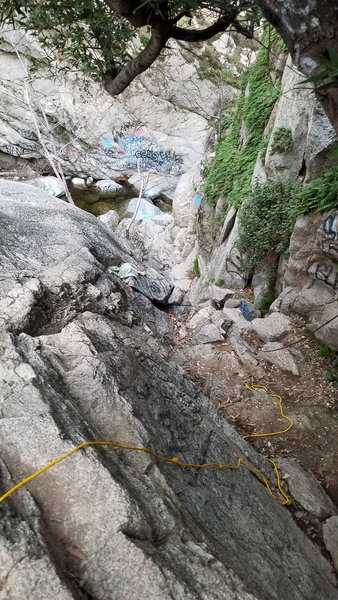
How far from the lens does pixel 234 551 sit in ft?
9.62

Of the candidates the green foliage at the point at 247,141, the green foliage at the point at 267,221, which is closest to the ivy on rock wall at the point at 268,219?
the green foliage at the point at 267,221

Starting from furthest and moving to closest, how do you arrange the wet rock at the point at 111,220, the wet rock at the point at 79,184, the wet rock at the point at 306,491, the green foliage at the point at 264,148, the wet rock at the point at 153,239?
1. the wet rock at the point at 79,184
2. the wet rock at the point at 111,220
3. the wet rock at the point at 153,239
4. the green foliage at the point at 264,148
5. the wet rock at the point at 306,491

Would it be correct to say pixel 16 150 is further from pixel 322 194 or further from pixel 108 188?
pixel 322 194

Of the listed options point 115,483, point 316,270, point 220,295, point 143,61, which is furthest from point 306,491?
point 220,295

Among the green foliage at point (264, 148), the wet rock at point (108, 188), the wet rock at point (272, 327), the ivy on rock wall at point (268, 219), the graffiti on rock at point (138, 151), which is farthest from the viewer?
the wet rock at point (108, 188)

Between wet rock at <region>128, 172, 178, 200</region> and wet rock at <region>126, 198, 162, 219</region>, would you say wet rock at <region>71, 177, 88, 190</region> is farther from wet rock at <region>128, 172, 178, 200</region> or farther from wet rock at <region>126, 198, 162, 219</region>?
wet rock at <region>126, 198, 162, 219</region>

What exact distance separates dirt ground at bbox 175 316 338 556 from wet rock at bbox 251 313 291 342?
0.15 metres

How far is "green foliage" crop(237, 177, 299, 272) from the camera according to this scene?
885 centimetres

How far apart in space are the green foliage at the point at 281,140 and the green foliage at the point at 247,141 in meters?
1.51

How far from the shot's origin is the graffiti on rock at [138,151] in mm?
25297

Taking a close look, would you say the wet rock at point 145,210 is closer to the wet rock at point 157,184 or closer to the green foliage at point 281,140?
the wet rock at point 157,184

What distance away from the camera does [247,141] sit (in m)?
11.4

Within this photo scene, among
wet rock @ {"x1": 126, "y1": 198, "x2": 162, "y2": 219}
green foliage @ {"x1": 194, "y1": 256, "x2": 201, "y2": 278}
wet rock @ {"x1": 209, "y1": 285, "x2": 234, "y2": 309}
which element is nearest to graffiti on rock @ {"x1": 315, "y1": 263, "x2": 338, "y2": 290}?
wet rock @ {"x1": 209, "y1": 285, "x2": 234, "y2": 309}

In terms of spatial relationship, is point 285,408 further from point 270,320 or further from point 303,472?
point 270,320
